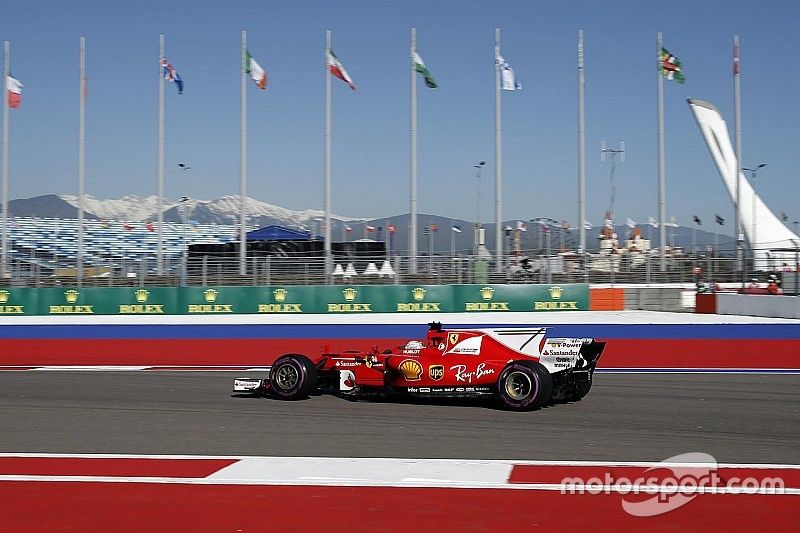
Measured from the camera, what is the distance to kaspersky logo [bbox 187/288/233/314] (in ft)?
101

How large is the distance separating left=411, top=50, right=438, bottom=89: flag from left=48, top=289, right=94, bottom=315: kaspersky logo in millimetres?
15399

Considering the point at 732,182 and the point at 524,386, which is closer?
the point at 524,386

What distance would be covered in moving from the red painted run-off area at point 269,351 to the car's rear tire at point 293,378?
6065 millimetres

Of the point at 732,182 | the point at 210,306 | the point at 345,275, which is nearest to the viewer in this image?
the point at 210,306

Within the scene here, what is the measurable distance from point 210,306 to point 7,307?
270 inches

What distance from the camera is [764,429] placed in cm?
1038

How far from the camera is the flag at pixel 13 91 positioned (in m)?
39.5

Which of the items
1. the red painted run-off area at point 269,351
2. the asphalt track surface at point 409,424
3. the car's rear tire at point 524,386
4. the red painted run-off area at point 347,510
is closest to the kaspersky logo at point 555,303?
the red painted run-off area at point 269,351

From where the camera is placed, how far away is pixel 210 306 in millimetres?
30984

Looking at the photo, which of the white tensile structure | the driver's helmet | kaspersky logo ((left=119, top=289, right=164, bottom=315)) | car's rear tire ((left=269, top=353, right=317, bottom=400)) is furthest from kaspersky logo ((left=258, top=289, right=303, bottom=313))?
the white tensile structure

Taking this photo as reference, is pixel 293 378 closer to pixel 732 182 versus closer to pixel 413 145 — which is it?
pixel 413 145

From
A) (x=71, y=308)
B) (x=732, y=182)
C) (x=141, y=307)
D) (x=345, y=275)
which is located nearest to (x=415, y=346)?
(x=141, y=307)

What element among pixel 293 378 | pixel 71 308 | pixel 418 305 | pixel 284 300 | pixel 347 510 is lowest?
pixel 347 510

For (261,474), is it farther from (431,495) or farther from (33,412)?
(33,412)
